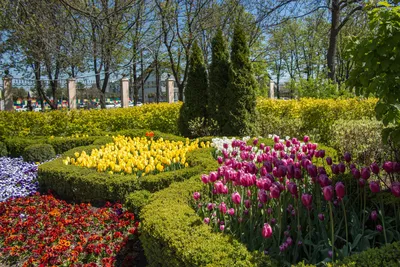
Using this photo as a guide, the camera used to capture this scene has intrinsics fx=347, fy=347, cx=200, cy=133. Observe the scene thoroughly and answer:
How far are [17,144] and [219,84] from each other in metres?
5.37

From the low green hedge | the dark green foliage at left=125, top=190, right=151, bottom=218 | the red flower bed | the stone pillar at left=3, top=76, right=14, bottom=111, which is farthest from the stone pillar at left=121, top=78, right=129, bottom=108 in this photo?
the low green hedge

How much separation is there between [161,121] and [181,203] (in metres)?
8.48

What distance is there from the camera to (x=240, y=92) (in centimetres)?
829

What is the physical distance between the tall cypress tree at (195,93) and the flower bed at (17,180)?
4051 millimetres

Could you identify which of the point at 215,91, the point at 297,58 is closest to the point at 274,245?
the point at 215,91

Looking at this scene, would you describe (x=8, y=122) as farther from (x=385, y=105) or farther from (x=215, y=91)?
(x=385, y=105)

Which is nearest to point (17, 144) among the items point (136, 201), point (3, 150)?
point (3, 150)

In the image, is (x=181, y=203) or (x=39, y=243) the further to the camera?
(x=39, y=243)

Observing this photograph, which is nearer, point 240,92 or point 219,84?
point 240,92

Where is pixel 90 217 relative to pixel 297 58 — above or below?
below

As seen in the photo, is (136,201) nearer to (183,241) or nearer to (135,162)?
(135,162)

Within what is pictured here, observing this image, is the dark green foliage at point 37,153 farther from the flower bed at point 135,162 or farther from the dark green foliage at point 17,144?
the flower bed at point 135,162

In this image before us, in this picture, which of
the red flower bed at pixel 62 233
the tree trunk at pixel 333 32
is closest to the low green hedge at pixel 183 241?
the red flower bed at pixel 62 233

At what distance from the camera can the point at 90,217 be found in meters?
4.42
